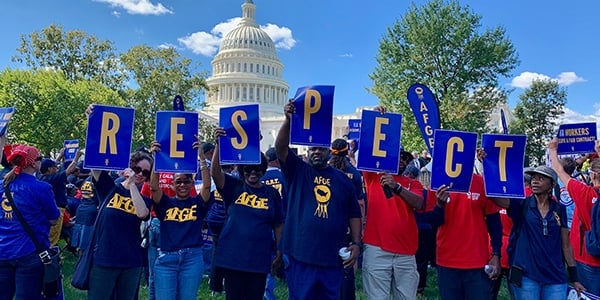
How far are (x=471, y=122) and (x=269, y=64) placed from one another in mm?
76309

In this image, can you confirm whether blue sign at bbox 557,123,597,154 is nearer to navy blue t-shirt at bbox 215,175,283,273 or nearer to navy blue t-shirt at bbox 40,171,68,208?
navy blue t-shirt at bbox 215,175,283,273

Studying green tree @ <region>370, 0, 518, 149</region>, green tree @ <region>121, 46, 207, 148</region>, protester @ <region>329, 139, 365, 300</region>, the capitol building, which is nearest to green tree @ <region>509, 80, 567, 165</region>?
green tree @ <region>370, 0, 518, 149</region>

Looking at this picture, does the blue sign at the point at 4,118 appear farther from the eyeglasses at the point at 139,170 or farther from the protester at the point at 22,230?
the eyeglasses at the point at 139,170

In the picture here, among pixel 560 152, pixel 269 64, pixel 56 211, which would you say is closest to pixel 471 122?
pixel 560 152

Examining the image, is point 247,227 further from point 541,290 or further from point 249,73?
point 249,73

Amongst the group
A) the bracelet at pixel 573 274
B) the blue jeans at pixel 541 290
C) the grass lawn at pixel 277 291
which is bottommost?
the grass lawn at pixel 277 291

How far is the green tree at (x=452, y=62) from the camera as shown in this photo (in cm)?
2689

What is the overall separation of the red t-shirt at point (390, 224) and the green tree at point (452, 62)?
22.5 meters

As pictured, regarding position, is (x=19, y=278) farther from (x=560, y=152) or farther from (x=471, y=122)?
(x=471, y=122)

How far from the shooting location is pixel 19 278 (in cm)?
440

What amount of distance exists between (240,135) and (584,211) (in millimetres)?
3461

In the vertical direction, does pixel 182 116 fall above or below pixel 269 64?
below

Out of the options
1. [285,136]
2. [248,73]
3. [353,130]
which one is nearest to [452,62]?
[353,130]

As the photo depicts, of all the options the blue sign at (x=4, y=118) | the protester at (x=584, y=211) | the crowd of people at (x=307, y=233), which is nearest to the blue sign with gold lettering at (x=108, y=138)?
the crowd of people at (x=307, y=233)
